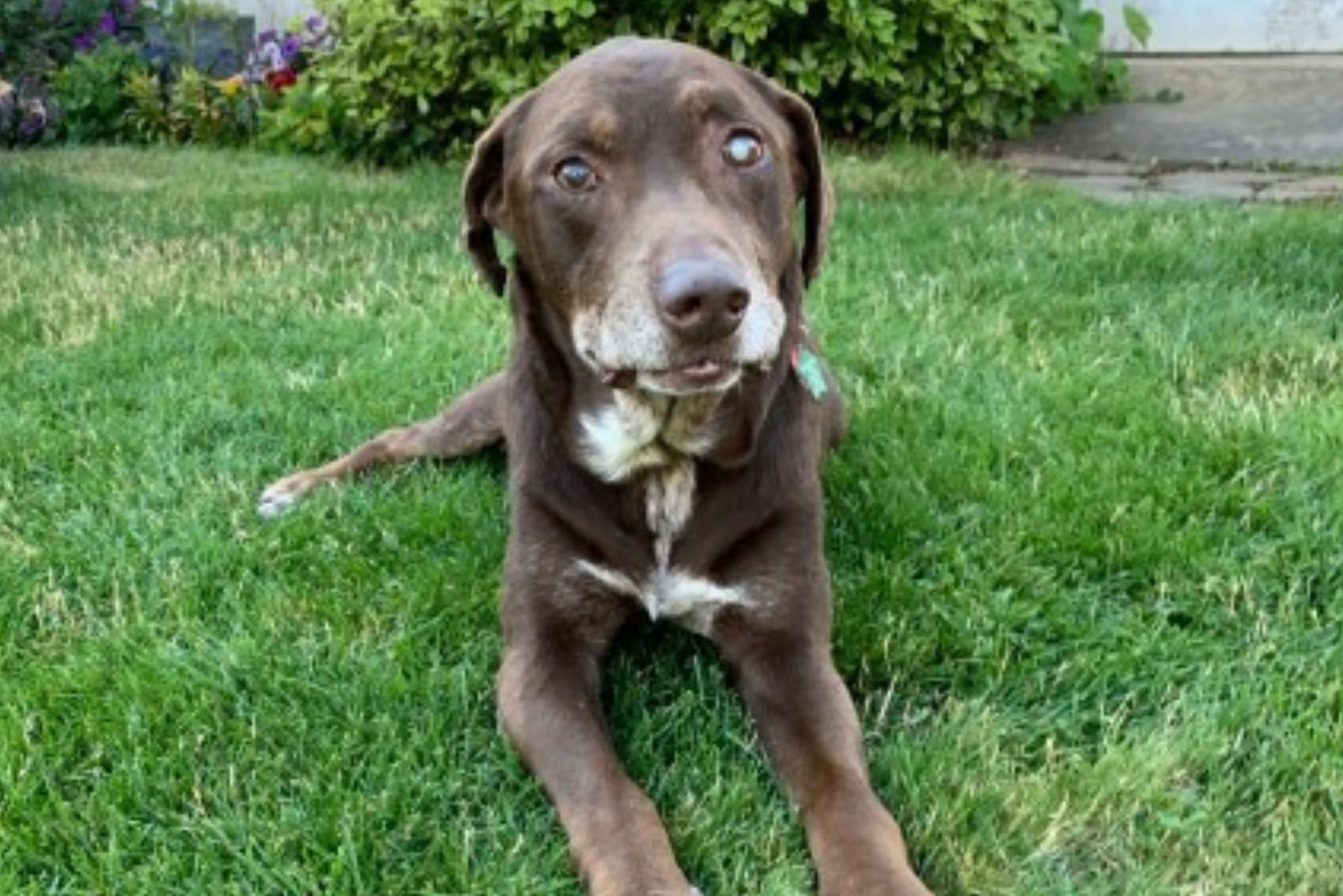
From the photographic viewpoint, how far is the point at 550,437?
3.11 meters

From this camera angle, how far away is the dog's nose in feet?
8.21

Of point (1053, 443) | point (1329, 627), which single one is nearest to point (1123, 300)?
point (1053, 443)

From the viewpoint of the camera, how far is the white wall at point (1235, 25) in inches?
360

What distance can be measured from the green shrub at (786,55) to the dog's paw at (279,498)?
14.7ft

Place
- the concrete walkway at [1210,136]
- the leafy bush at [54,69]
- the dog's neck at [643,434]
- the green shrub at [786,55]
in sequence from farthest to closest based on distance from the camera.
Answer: the leafy bush at [54,69]
the green shrub at [786,55]
the concrete walkway at [1210,136]
the dog's neck at [643,434]

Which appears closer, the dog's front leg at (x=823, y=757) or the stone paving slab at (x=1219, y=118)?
the dog's front leg at (x=823, y=757)

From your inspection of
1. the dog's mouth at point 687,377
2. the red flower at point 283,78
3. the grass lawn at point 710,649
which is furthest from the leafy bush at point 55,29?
the dog's mouth at point 687,377

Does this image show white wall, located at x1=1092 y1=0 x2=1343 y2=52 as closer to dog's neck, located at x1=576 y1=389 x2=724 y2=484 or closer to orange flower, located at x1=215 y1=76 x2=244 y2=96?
orange flower, located at x1=215 y1=76 x2=244 y2=96

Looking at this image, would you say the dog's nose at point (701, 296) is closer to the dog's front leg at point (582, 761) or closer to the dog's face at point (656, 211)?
the dog's face at point (656, 211)

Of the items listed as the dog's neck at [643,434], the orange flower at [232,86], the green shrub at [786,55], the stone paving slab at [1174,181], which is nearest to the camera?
the dog's neck at [643,434]

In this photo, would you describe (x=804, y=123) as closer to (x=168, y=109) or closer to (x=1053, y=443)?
(x=1053, y=443)

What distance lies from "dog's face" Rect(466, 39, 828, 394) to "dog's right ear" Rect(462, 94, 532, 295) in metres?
0.02

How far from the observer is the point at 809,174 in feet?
10.6

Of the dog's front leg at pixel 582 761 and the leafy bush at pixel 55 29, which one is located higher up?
the dog's front leg at pixel 582 761
